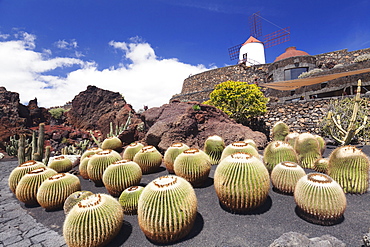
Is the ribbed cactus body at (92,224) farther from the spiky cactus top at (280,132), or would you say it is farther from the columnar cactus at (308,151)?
the spiky cactus top at (280,132)

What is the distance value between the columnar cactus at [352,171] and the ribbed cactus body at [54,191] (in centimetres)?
559

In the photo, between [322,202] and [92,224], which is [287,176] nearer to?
[322,202]

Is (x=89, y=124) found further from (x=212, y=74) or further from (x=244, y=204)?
(x=212, y=74)

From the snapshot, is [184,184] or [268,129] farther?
[268,129]

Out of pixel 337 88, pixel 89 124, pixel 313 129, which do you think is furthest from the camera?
pixel 89 124

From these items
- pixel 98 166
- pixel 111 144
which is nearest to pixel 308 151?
pixel 98 166

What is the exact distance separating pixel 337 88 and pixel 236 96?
7.64m

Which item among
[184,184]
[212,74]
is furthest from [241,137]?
[212,74]

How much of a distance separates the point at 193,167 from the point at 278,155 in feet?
6.81

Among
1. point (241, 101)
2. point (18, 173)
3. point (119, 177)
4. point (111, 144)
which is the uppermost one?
point (241, 101)

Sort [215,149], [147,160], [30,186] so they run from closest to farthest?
[30,186]
[147,160]
[215,149]

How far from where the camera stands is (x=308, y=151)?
5.51 m

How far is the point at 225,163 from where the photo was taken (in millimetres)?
3512

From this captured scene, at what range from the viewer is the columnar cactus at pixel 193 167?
4375 mm
